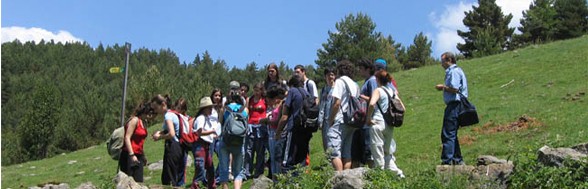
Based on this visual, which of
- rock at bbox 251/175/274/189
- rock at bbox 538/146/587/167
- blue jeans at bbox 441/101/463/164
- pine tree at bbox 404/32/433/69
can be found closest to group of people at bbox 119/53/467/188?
blue jeans at bbox 441/101/463/164

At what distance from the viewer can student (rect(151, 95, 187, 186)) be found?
366 inches

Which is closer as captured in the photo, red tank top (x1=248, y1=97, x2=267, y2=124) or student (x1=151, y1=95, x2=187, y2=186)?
student (x1=151, y1=95, x2=187, y2=186)

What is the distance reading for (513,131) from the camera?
13602 mm

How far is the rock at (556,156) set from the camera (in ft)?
21.3

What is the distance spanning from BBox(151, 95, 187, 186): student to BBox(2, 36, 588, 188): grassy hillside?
0.92 meters

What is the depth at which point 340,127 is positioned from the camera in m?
8.03

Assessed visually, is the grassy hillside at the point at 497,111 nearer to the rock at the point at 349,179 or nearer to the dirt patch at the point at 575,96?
the dirt patch at the point at 575,96

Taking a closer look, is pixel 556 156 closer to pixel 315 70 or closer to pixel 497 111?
pixel 497 111

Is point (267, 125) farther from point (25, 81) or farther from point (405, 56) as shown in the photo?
point (25, 81)

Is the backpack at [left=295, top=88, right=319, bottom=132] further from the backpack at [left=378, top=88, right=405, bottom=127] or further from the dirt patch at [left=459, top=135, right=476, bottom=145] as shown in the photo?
the dirt patch at [left=459, top=135, right=476, bottom=145]

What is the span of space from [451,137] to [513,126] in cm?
592

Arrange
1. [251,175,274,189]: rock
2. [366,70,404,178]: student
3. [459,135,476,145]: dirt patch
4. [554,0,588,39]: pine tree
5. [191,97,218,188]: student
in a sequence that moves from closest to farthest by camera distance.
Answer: [366,70,404,178]: student, [251,175,274,189]: rock, [191,97,218,188]: student, [459,135,476,145]: dirt patch, [554,0,588,39]: pine tree

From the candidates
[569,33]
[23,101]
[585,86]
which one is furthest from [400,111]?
[23,101]

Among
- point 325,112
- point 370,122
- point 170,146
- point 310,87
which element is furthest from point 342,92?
point 170,146
